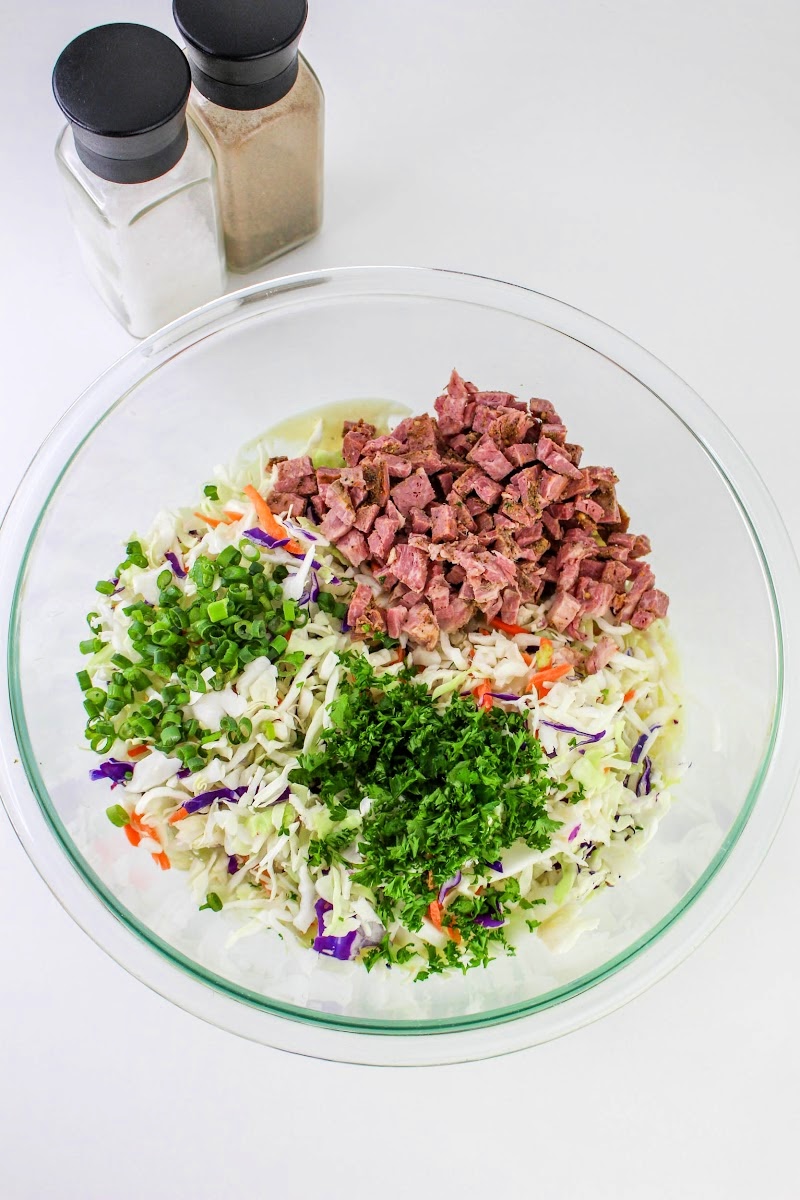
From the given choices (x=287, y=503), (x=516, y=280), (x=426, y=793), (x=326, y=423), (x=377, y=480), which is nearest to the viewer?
(x=426, y=793)

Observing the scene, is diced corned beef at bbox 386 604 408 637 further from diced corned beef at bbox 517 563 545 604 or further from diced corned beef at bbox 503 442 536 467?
diced corned beef at bbox 503 442 536 467

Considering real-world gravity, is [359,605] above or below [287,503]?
below

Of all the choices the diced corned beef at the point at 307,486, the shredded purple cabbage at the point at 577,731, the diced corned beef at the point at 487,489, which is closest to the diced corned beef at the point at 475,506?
the diced corned beef at the point at 487,489

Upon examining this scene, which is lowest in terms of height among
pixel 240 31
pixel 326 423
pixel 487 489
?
pixel 487 489

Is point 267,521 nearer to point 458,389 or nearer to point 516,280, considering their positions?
point 458,389

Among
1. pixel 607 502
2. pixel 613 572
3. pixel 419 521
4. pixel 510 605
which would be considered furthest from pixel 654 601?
pixel 419 521

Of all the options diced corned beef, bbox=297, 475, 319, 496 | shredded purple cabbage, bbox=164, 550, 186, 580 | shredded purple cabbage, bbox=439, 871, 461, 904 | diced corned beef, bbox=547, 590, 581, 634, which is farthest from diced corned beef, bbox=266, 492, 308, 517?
shredded purple cabbage, bbox=439, 871, 461, 904

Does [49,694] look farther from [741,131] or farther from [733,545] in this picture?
[741,131]
